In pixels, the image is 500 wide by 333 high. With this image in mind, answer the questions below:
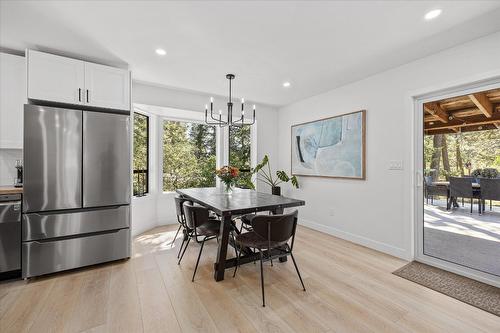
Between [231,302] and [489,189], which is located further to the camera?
[489,189]

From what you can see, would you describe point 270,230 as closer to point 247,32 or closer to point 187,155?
point 247,32

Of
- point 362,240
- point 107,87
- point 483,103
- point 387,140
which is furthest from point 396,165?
point 107,87

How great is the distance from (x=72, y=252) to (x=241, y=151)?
3.36m

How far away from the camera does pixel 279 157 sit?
5.31 metres

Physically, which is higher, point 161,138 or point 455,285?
point 161,138

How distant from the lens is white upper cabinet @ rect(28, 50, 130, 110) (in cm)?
247

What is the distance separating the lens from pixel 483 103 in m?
2.45

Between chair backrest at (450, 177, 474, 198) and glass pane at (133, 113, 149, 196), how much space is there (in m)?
4.62

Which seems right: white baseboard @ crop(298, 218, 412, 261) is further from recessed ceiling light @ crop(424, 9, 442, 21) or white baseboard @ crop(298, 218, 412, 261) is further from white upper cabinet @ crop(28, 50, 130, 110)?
white upper cabinet @ crop(28, 50, 130, 110)

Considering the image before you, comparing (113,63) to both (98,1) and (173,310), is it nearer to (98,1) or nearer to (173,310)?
(98,1)

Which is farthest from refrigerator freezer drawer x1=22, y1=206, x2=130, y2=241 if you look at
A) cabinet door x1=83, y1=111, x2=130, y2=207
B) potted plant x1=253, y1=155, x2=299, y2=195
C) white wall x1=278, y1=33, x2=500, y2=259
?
white wall x1=278, y1=33, x2=500, y2=259

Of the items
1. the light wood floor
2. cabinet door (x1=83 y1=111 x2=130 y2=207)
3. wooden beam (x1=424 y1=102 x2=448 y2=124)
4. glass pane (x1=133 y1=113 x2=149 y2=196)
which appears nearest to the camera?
the light wood floor

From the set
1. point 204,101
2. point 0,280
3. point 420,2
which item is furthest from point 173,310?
point 204,101

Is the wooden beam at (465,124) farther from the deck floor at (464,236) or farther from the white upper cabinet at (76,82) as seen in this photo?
the white upper cabinet at (76,82)
